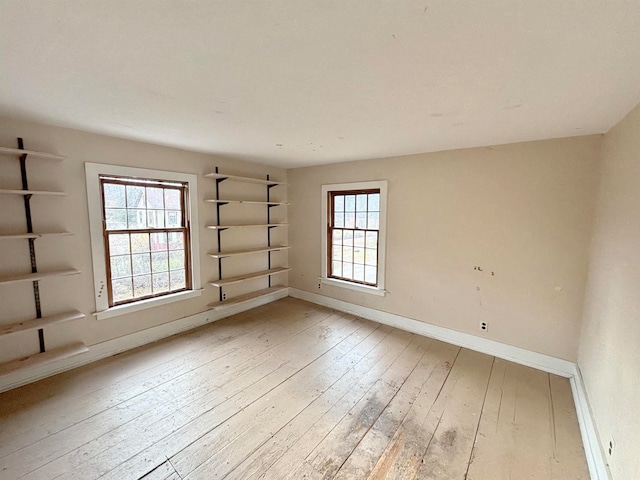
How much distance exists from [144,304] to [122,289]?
30cm

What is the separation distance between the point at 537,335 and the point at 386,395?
5.93ft

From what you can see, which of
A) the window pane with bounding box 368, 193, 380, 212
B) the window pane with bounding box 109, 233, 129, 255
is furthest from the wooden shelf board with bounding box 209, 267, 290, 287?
the window pane with bounding box 368, 193, 380, 212

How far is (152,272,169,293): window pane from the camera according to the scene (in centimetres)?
340

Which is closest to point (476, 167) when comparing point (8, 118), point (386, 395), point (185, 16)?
point (386, 395)

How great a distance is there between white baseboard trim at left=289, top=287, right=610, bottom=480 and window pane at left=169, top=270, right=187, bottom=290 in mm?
2072

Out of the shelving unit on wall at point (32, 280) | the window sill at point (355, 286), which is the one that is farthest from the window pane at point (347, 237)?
the shelving unit on wall at point (32, 280)

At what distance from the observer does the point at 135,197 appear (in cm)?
318

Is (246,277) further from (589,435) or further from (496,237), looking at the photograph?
(589,435)

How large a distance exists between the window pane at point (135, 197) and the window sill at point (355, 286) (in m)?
2.86

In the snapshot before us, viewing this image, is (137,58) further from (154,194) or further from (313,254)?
(313,254)

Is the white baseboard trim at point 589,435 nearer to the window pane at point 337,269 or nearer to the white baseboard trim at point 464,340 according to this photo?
the white baseboard trim at point 464,340

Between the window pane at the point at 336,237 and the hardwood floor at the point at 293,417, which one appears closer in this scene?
the hardwood floor at the point at 293,417

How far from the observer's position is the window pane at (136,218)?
3.14 meters

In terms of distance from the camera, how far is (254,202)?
4270mm
